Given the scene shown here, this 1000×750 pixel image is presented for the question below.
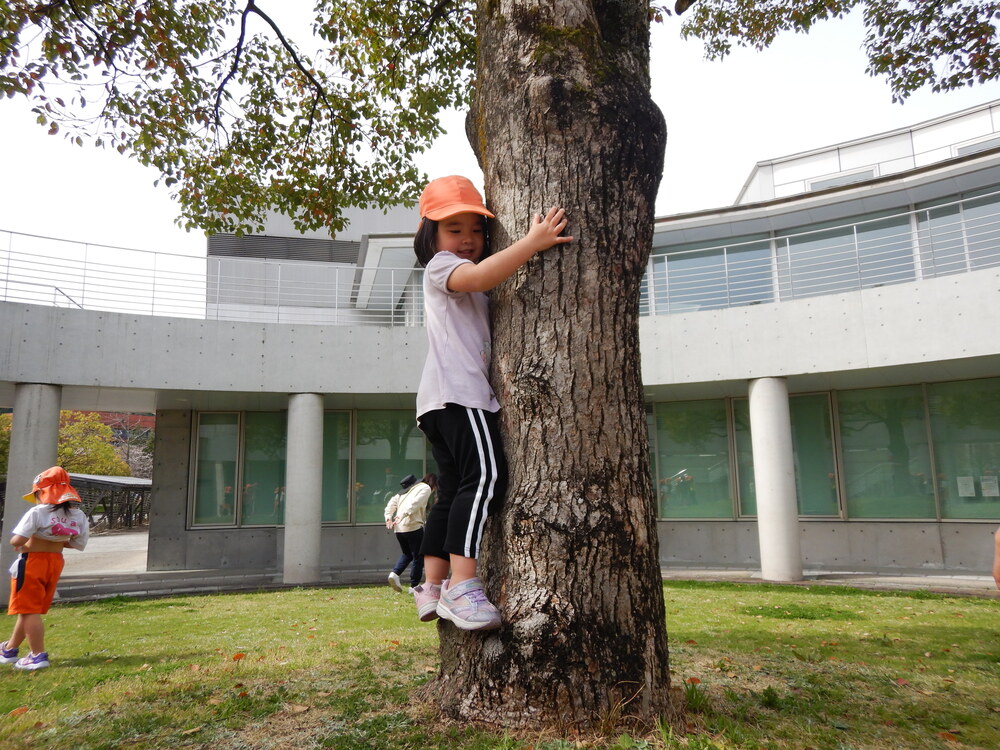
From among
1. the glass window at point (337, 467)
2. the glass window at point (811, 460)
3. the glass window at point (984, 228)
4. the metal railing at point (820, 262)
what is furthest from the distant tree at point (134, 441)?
the glass window at point (984, 228)

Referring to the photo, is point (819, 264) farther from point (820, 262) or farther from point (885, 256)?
point (885, 256)

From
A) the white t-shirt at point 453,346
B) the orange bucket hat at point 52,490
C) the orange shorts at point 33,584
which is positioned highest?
the white t-shirt at point 453,346

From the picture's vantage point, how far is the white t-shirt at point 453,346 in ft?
10.1

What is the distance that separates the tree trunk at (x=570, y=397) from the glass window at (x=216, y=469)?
14.8 meters

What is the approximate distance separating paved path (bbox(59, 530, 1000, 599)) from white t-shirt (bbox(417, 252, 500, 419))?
10.4m

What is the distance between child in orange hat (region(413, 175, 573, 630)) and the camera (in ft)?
9.59

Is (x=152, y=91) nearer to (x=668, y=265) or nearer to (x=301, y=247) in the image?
(x=668, y=265)

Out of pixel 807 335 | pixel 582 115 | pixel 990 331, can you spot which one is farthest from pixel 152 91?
pixel 990 331

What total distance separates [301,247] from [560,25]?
1958cm

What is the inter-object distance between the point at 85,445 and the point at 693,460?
1248 inches

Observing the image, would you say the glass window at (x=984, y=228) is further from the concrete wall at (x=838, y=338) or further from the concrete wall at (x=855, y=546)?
the concrete wall at (x=855, y=546)

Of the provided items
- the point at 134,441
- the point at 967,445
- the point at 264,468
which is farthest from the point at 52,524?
the point at 134,441

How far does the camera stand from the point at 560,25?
3389mm

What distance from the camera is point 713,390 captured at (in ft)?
50.4
